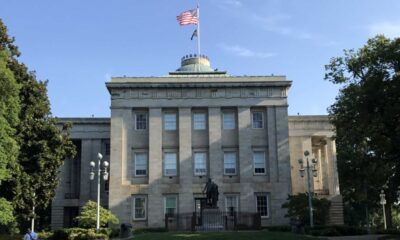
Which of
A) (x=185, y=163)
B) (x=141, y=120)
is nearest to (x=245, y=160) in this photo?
(x=185, y=163)

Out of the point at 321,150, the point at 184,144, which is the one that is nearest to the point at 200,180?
the point at 184,144

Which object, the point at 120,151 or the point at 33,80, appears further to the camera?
the point at 120,151

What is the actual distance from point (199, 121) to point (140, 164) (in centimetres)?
685

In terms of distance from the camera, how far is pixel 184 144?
50188mm

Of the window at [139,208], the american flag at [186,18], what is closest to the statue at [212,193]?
the window at [139,208]

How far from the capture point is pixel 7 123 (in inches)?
1332

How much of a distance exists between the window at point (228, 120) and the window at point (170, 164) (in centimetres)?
561

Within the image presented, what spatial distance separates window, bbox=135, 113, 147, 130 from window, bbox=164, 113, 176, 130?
1961 mm

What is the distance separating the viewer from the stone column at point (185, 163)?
49062 millimetres

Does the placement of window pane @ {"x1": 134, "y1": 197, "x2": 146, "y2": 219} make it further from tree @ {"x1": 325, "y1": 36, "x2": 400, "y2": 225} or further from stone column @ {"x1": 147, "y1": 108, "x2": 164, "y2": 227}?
tree @ {"x1": 325, "y1": 36, "x2": 400, "y2": 225}

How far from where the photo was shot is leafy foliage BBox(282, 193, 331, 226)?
42312 mm

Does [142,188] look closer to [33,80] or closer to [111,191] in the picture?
[111,191]

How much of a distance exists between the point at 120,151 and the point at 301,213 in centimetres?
1756

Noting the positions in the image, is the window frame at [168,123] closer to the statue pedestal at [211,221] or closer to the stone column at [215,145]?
the stone column at [215,145]
